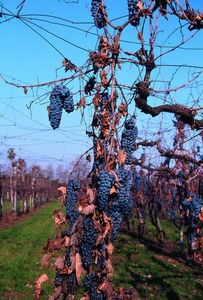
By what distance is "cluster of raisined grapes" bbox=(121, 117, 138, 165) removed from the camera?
2.44m

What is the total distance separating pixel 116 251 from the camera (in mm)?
11594

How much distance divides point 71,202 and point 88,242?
0.34 m

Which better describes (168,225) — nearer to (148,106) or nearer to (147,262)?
(147,262)

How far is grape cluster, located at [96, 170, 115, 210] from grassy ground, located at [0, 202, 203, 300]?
4838 millimetres

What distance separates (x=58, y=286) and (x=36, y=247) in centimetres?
970

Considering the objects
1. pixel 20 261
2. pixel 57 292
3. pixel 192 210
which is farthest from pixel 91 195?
pixel 20 261

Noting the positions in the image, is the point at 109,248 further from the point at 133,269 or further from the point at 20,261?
the point at 20,261

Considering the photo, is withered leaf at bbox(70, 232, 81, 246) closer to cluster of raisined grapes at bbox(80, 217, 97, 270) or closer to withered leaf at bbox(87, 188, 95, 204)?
cluster of raisined grapes at bbox(80, 217, 97, 270)

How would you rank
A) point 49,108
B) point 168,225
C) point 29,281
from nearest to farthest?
point 49,108
point 29,281
point 168,225

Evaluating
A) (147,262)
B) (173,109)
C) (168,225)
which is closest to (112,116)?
(173,109)

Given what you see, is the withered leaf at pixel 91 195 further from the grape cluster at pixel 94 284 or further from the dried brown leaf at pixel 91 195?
the grape cluster at pixel 94 284

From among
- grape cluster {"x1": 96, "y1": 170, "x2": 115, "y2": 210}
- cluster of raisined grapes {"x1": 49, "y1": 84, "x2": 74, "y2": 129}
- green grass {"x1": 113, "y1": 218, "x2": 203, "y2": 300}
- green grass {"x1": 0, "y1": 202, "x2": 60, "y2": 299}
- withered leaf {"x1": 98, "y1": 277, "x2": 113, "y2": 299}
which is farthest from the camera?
green grass {"x1": 113, "y1": 218, "x2": 203, "y2": 300}

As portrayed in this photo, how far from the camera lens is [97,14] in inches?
105

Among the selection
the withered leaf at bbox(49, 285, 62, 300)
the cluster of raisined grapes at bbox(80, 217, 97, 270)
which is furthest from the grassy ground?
the cluster of raisined grapes at bbox(80, 217, 97, 270)
